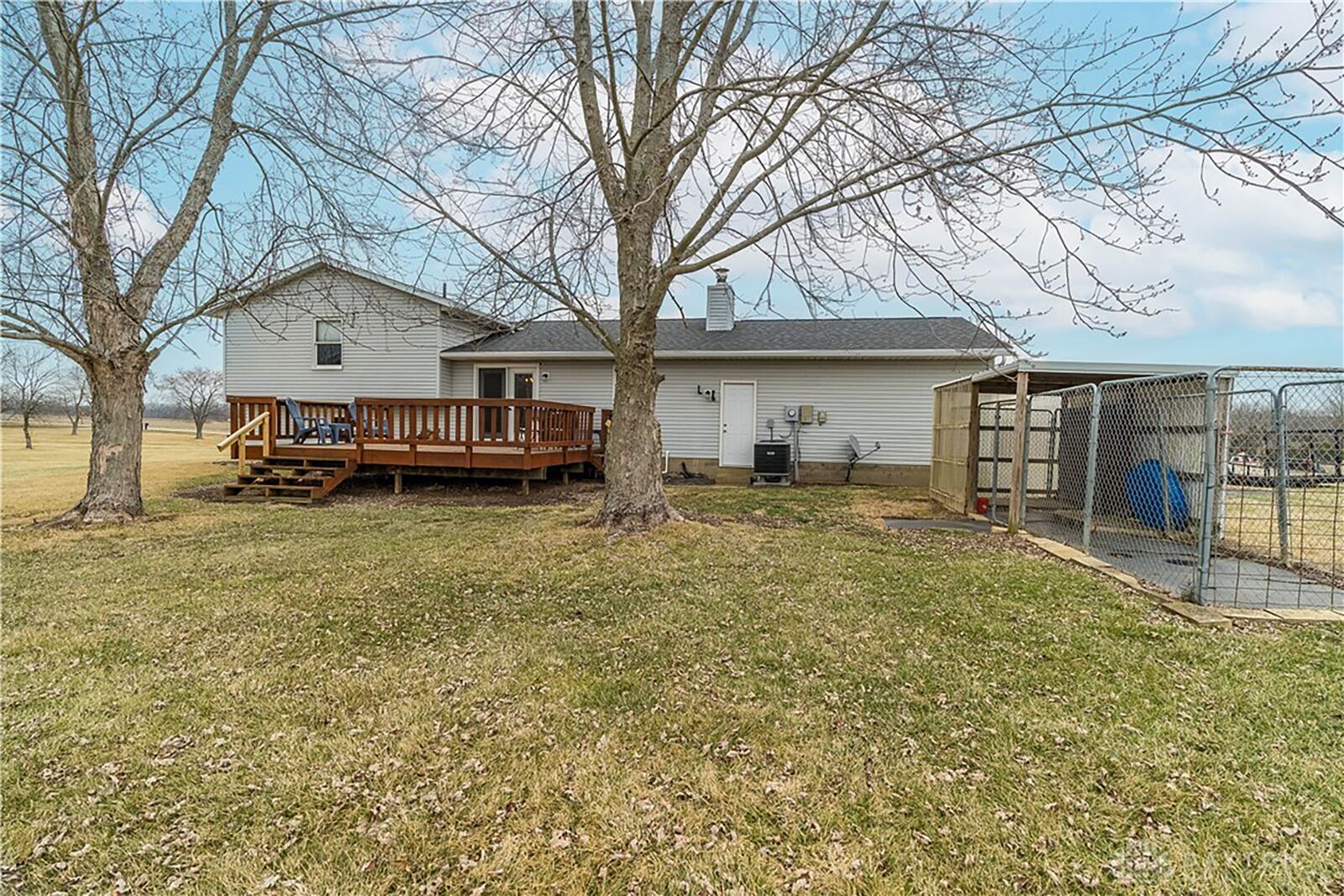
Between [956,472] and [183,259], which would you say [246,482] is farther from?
[956,472]

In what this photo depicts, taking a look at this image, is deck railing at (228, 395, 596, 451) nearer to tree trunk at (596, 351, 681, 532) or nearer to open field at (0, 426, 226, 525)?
open field at (0, 426, 226, 525)

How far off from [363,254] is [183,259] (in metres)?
2.17

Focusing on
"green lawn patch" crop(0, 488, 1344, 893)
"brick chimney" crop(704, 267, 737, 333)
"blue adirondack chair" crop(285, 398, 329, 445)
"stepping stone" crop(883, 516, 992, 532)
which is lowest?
"green lawn patch" crop(0, 488, 1344, 893)

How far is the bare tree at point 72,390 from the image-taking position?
2775cm

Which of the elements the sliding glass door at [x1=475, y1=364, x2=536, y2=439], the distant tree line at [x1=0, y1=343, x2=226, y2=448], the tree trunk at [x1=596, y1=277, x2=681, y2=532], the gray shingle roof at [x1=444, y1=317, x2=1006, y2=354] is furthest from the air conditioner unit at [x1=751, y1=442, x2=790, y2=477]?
the distant tree line at [x1=0, y1=343, x2=226, y2=448]

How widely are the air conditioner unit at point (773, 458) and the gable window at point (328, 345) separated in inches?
402

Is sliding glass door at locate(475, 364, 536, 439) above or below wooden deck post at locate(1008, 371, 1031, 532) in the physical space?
above

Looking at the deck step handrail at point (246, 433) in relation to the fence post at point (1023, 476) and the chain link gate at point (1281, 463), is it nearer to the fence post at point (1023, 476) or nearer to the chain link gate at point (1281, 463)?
the fence post at point (1023, 476)

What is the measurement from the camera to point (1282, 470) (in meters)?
5.51

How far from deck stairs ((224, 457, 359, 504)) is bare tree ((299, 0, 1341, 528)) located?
531cm

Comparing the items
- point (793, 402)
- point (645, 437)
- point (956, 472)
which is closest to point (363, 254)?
point (645, 437)

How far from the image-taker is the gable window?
15023 millimetres

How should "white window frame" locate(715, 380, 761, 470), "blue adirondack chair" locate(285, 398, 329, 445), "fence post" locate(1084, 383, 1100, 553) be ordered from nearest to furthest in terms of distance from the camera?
"fence post" locate(1084, 383, 1100, 553)
"blue adirondack chair" locate(285, 398, 329, 445)
"white window frame" locate(715, 380, 761, 470)

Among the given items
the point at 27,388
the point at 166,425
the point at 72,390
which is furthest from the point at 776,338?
the point at 166,425
